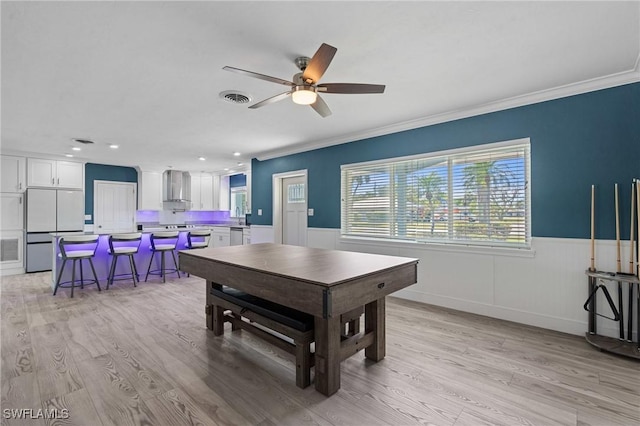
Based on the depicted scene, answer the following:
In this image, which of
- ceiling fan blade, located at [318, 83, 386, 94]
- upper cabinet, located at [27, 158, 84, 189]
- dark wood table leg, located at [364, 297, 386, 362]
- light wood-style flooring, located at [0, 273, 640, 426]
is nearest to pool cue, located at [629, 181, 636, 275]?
light wood-style flooring, located at [0, 273, 640, 426]

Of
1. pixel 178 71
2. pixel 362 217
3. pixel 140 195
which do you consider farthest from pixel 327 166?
pixel 140 195

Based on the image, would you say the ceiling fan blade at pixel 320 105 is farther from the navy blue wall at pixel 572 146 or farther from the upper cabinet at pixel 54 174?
the upper cabinet at pixel 54 174

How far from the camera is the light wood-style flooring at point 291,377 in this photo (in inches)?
68.5

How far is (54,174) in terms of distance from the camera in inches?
245

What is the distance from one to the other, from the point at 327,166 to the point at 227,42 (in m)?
3.09

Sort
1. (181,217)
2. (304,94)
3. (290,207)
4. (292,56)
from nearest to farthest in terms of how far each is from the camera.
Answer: (304,94) → (292,56) → (290,207) → (181,217)

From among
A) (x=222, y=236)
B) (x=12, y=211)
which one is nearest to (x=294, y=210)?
(x=222, y=236)

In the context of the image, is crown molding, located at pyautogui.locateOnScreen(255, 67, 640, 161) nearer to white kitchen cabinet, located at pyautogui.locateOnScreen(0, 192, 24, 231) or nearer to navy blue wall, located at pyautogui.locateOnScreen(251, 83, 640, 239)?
navy blue wall, located at pyautogui.locateOnScreen(251, 83, 640, 239)

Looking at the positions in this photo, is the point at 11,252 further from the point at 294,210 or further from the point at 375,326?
the point at 375,326

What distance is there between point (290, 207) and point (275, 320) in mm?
3783

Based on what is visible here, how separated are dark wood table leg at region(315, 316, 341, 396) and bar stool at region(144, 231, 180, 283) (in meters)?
4.08

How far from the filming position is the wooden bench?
6.66 feet

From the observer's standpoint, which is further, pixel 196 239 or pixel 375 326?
pixel 196 239

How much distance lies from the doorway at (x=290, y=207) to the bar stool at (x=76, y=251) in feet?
9.67
